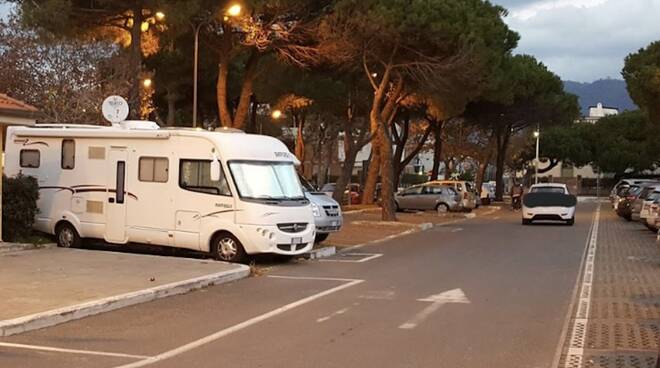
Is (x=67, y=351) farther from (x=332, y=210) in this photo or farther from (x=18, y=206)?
(x=332, y=210)

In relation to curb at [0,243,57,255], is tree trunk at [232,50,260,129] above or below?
above

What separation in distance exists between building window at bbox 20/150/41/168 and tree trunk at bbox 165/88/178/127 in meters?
20.1

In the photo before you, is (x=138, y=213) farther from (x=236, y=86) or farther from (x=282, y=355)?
(x=236, y=86)

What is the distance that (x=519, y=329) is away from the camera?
9773 millimetres

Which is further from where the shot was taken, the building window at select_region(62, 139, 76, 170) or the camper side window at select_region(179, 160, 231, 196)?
the building window at select_region(62, 139, 76, 170)

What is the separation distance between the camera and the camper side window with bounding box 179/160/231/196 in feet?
53.1

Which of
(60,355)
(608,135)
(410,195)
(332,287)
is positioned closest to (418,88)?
(410,195)

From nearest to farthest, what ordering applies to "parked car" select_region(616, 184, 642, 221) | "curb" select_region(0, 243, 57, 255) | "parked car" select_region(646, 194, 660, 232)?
"curb" select_region(0, 243, 57, 255) < "parked car" select_region(646, 194, 660, 232) < "parked car" select_region(616, 184, 642, 221)

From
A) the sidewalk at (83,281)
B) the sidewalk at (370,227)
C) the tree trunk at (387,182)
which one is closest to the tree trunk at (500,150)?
the sidewalk at (370,227)

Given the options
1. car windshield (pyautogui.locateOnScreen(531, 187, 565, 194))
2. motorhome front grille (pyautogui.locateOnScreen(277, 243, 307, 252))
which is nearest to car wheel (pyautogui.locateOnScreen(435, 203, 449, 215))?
car windshield (pyautogui.locateOnScreen(531, 187, 565, 194))

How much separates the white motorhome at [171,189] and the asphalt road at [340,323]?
108cm

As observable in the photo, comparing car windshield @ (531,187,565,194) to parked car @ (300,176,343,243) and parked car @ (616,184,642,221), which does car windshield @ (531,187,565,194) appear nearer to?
parked car @ (616,184,642,221)

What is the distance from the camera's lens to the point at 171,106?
4075 centimetres

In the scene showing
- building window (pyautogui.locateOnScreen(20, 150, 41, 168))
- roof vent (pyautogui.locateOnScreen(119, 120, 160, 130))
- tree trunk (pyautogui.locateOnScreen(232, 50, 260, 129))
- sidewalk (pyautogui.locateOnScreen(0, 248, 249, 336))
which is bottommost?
sidewalk (pyautogui.locateOnScreen(0, 248, 249, 336))
